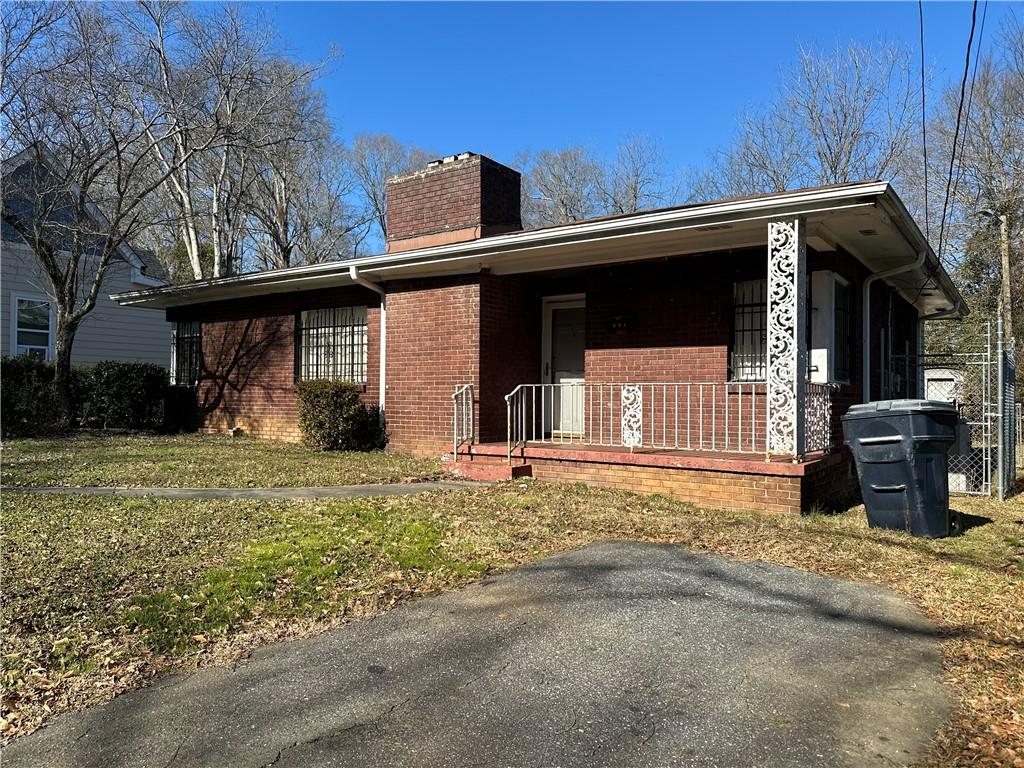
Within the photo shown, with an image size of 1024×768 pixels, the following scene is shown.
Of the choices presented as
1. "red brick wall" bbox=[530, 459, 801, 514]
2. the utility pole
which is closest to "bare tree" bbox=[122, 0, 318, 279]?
"red brick wall" bbox=[530, 459, 801, 514]

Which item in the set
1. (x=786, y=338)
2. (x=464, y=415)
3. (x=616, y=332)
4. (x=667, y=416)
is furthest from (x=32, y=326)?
(x=786, y=338)

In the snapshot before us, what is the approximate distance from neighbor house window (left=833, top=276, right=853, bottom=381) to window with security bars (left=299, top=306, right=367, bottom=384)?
7.02m

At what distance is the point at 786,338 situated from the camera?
6.89 meters

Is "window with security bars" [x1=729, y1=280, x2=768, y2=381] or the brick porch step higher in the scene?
"window with security bars" [x1=729, y1=280, x2=768, y2=381]

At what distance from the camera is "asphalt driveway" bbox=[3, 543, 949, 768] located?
256 centimetres

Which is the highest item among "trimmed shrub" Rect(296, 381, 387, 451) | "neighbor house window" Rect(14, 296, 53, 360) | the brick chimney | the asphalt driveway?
the brick chimney

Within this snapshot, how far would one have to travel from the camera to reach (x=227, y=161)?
21.3 m

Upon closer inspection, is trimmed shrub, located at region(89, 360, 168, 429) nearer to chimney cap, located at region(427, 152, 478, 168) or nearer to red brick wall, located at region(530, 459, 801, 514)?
chimney cap, located at region(427, 152, 478, 168)

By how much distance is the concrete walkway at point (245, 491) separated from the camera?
278 inches

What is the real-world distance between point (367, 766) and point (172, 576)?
8.35 feet

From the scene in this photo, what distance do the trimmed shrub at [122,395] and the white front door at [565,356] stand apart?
8413 mm

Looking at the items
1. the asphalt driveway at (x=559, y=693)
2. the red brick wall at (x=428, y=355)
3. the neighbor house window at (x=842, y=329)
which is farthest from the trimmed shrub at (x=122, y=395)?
the neighbor house window at (x=842, y=329)

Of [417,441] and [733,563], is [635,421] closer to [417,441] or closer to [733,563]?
[733,563]

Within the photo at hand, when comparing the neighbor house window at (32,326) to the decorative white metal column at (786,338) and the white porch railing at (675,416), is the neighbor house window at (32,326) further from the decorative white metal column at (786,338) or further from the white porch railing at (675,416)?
the decorative white metal column at (786,338)
